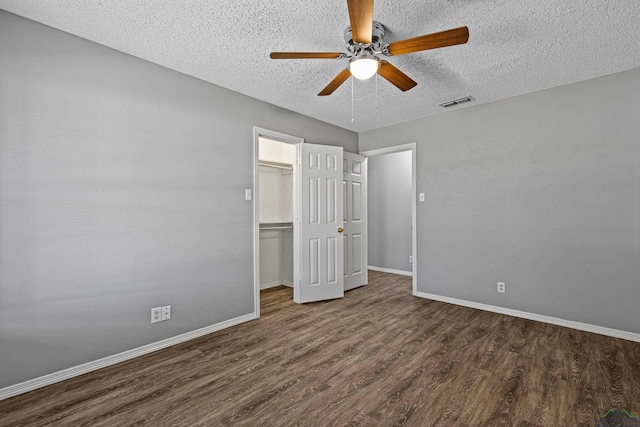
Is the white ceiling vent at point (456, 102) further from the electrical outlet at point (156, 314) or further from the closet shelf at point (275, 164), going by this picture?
the electrical outlet at point (156, 314)

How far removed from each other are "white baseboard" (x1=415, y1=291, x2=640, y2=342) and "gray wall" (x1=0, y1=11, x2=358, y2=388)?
2644 millimetres

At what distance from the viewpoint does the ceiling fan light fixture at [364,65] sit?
6.48 ft

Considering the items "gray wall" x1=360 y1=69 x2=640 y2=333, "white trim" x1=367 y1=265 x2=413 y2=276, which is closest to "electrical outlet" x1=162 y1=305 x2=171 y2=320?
"gray wall" x1=360 y1=69 x2=640 y2=333

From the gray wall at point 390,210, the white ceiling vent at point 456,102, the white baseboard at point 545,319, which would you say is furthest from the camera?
the gray wall at point 390,210

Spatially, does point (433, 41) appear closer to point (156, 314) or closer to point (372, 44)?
point (372, 44)

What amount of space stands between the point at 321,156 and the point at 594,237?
10.1 feet

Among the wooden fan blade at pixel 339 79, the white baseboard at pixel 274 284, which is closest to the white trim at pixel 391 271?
the white baseboard at pixel 274 284

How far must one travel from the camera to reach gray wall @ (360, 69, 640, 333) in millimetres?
2842

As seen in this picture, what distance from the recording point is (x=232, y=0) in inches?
73.7

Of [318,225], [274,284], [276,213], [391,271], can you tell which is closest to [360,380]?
[318,225]

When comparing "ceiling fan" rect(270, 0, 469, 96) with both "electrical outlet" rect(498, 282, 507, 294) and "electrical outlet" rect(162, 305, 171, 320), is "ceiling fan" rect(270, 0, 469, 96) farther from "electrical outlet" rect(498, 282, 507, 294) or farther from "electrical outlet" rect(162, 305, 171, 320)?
"electrical outlet" rect(498, 282, 507, 294)

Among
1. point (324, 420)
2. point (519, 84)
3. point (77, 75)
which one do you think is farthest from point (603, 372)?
point (77, 75)

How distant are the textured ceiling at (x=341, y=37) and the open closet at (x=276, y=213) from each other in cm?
150

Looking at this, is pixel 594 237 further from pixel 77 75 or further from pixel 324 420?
pixel 77 75
